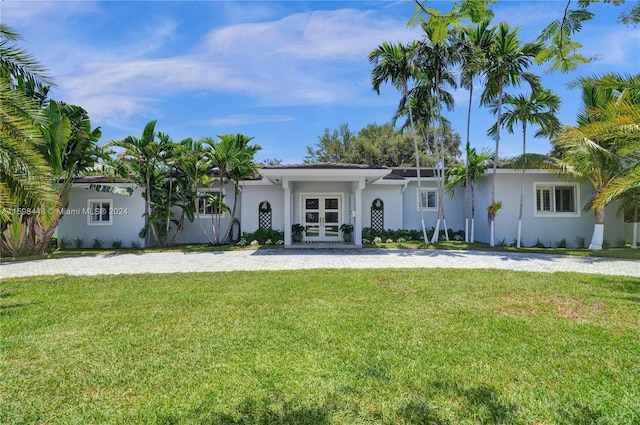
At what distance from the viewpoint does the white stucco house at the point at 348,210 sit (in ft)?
54.4

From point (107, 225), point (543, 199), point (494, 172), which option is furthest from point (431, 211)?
point (107, 225)

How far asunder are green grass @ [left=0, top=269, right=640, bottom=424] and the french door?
1028 centimetres

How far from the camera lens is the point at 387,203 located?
1898cm

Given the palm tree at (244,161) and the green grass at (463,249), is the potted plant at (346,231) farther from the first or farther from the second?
the palm tree at (244,161)

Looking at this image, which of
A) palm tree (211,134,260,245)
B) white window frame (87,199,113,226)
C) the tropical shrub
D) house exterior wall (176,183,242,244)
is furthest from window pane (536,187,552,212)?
white window frame (87,199,113,226)

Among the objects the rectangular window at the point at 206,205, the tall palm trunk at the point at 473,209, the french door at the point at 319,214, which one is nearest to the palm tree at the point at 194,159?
the rectangular window at the point at 206,205

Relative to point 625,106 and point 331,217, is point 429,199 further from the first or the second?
point 625,106

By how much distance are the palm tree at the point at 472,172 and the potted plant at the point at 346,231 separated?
564 centimetres

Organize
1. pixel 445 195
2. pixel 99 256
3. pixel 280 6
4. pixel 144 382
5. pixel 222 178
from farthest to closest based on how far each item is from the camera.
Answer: pixel 445 195 → pixel 222 178 → pixel 99 256 → pixel 280 6 → pixel 144 382

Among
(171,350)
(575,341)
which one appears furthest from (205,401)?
(575,341)

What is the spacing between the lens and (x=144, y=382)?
360cm

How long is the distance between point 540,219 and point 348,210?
30.8 feet

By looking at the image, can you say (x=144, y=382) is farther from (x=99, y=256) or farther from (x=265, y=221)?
(x=265, y=221)

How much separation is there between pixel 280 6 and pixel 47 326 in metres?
6.55
